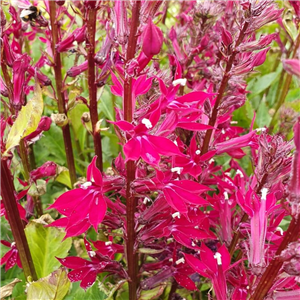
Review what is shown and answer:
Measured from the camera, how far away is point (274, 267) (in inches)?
24.9

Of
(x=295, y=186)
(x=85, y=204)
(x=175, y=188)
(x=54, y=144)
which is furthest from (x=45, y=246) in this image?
(x=295, y=186)

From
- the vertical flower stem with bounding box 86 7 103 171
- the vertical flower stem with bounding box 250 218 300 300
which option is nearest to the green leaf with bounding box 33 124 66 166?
the vertical flower stem with bounding box 86 7 103 171

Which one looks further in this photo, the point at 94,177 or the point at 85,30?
the point at 85,30

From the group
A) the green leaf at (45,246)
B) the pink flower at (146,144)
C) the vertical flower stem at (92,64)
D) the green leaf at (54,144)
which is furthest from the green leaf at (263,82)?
the pink flower at (146,144)

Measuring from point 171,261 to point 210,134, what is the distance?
0.37m

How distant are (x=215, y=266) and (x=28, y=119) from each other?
0.51 meters

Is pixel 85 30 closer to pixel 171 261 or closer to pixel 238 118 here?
pixel 171 261

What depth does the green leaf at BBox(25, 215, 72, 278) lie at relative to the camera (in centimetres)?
118

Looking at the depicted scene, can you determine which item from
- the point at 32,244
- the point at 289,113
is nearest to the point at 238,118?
the point at 289,113

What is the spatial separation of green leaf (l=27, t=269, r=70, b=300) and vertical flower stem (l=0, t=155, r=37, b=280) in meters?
0.11

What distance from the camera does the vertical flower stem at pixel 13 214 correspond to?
80cm

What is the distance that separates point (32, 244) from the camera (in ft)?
3.93

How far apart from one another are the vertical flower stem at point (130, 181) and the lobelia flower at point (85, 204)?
0.07 metres

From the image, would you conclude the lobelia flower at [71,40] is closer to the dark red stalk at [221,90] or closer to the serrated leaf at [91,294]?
the dark red stalk at [221,90]
